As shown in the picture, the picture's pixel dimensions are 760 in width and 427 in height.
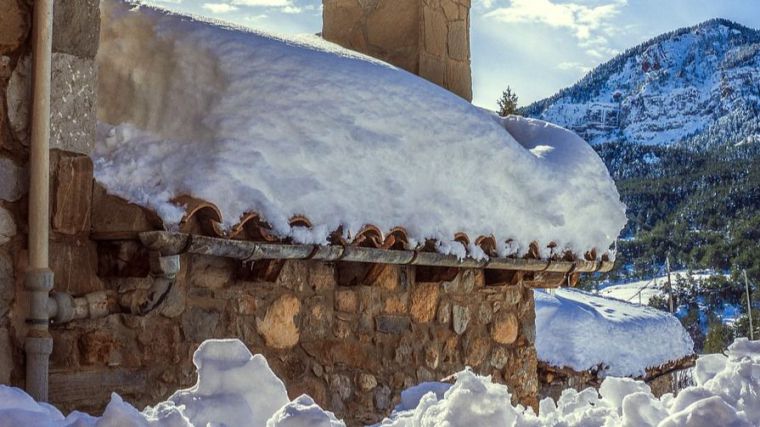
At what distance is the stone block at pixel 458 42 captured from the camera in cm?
591

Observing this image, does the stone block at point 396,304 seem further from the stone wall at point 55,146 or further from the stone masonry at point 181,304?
the stone wall at point 55,146

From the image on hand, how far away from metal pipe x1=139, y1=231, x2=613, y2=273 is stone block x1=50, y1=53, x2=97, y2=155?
0.34 meters

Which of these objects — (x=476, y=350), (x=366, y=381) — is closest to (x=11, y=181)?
(x=366, y=381)

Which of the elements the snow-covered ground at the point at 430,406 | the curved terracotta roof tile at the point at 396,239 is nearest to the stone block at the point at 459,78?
the curved terracotta roof tile at the point at 396,239

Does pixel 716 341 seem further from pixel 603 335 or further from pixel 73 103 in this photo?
pixel 73 103

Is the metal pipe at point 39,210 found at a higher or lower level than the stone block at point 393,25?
lower

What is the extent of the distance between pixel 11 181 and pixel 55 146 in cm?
20

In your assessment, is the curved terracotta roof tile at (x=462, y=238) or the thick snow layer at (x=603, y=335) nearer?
the curved terracotta roof tile at (x=462, y=238)

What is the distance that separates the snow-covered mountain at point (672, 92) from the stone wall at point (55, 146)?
338 ft

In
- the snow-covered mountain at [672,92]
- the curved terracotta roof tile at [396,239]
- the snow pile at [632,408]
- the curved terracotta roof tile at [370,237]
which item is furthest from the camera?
the snow-covered mountain at [672,92]

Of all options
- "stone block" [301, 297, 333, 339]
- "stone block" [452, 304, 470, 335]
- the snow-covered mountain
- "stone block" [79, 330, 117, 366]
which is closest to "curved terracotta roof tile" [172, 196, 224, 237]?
"stone block" [79, 330, 117, 366]

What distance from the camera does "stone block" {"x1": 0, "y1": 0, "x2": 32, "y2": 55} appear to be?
289 cm

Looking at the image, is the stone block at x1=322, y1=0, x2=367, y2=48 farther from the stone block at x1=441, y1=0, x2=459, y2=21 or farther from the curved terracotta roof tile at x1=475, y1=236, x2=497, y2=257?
the curved terracotta roof tile at x1=475, y1=236, x2=497, y2=257

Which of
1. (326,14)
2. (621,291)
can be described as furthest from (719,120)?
(326,14)
